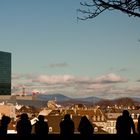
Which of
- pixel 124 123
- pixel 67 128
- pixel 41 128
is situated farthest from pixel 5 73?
pixel 124 123

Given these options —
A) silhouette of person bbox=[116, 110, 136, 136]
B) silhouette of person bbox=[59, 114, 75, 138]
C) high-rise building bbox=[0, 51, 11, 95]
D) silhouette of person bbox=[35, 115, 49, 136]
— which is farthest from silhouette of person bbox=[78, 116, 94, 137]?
high-rise building bbox=[0, 51, 11, 95]

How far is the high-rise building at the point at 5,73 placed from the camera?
175500mm

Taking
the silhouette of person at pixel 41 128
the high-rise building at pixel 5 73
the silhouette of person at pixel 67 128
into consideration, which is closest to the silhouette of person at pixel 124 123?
the silhouette of person at pixel 67 128

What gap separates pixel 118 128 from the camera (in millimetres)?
19250

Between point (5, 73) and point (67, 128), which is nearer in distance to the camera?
point (67, 128)

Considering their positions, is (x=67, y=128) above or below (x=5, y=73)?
below

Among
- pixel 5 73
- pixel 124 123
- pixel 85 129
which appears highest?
pixel 5 73

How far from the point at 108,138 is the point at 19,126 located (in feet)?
10.2

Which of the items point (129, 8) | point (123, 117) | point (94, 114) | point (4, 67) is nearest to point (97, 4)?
point (129, 8)

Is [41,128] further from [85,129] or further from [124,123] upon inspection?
[124,123]

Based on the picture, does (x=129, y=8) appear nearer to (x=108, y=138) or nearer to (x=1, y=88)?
(x=108, y=138)

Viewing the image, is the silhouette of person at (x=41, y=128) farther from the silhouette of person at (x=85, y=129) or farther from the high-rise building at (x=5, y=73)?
the high-rise building at (x=5, y=73)

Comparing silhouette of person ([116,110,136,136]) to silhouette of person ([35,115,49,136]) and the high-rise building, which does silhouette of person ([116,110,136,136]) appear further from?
the high-rise building

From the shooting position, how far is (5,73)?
191250mm
